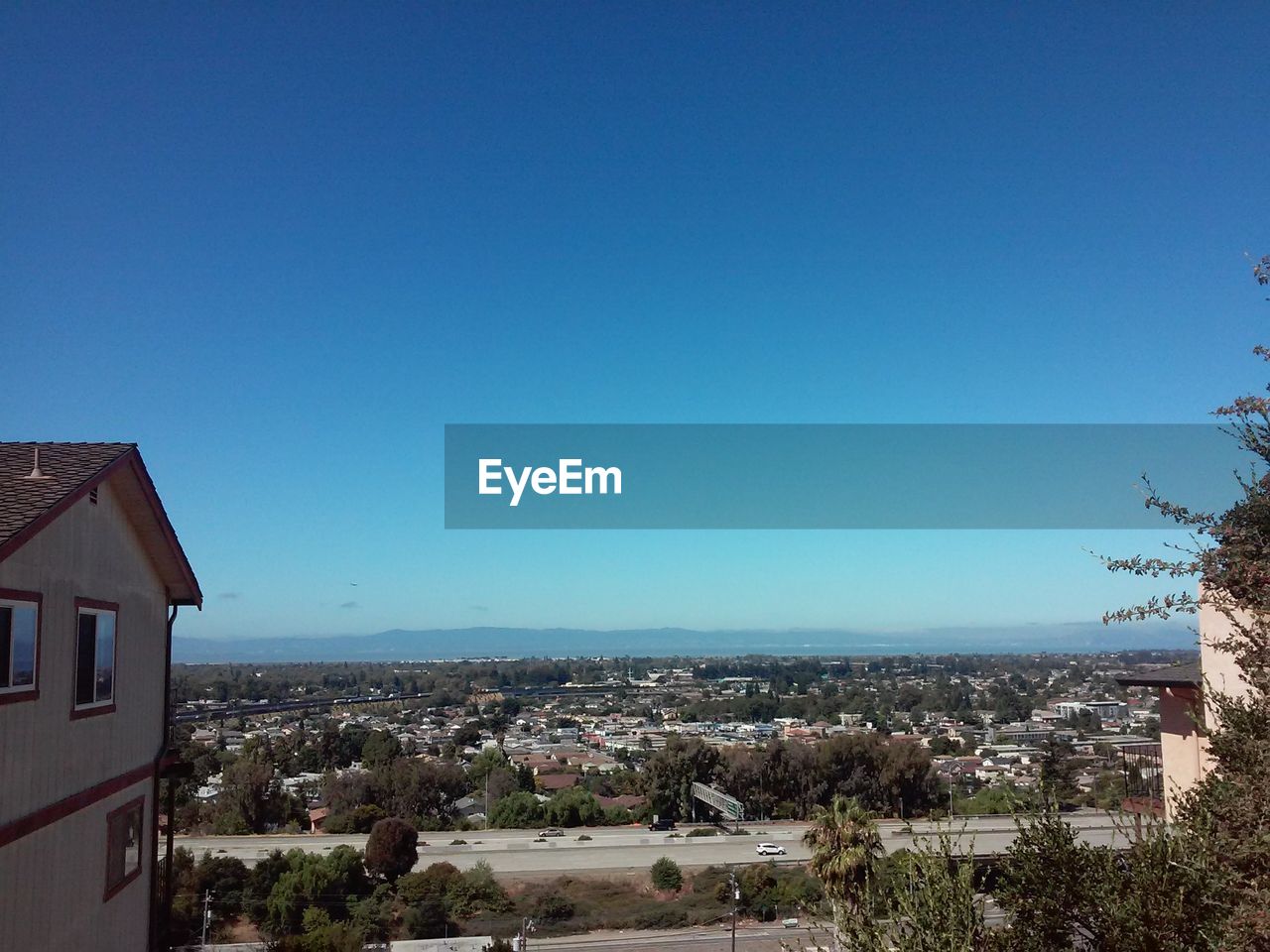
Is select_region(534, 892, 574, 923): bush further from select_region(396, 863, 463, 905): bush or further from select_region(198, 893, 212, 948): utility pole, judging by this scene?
select_region(198, 893, 212, 948): utility pole

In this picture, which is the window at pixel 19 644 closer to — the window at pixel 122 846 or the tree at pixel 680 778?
the window at pixel 122 846

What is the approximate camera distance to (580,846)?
41.8 metres

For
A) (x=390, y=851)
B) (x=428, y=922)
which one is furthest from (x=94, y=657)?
(x=390, y=851)

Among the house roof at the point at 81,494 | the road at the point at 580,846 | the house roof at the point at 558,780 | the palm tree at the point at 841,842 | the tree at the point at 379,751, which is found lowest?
the house roof at the point at 558,780

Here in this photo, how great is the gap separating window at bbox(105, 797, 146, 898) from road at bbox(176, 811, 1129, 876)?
28528 millimetres

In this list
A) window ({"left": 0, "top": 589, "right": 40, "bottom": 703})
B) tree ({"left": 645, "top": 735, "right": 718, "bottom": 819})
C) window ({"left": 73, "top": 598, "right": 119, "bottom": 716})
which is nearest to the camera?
window ({"left": 0, "top": 589, "right": 40, "bottom": 703})

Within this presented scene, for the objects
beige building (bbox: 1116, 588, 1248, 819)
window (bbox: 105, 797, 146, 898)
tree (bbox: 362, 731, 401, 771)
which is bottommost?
tree (bbox: 362, 731, 401, 771)

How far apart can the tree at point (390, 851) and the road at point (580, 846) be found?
6.88 ft

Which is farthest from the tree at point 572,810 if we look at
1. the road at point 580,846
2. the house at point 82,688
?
the house at point 82,688

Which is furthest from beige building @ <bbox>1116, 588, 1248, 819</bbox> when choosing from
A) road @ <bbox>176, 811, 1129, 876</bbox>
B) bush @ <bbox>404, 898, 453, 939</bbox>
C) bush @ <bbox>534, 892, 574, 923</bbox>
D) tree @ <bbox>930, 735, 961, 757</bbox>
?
tree @ <bbox>930, 735, 961, 757</bbox>

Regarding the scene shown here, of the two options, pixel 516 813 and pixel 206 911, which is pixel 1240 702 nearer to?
pixel 206 911

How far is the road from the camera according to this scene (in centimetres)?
3666

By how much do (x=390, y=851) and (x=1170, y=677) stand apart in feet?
101

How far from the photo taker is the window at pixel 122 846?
8.02 m
